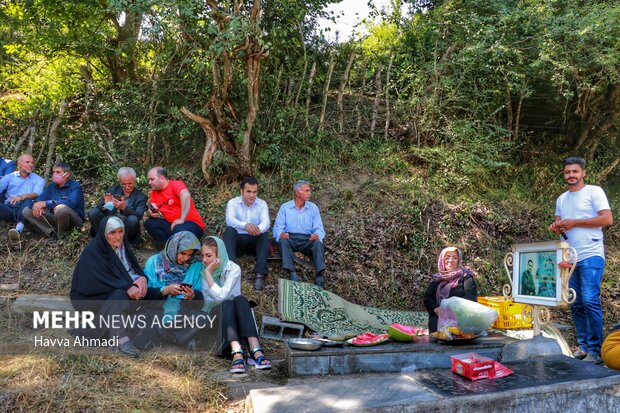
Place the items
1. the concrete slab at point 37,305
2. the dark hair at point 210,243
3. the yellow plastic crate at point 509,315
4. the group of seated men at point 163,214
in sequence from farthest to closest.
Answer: the group of seated men at point 163,214 < the yellow plastic crate at point 509,315 < the concrete slab at point 37,305 < the dark hair at point 210,243

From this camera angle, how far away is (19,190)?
6.11m

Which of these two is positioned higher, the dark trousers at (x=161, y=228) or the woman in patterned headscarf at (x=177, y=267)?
the dark trousers at (x=161, y=228)

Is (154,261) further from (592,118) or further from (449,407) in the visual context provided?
(592,118)

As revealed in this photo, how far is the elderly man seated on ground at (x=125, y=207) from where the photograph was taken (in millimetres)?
5523

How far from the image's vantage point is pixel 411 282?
639cm

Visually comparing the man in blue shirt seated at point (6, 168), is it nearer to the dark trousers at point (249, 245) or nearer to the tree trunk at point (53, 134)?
the tree trunk at point (53, 134)

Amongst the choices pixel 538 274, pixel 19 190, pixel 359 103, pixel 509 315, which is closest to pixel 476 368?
pixel 538 274

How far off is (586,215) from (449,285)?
4.49 ft

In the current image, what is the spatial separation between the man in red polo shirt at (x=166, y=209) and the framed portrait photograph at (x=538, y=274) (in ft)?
11.2

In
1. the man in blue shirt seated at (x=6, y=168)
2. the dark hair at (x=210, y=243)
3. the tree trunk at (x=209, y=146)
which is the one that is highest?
Answer: the tree trunk at (x=209, y=146)

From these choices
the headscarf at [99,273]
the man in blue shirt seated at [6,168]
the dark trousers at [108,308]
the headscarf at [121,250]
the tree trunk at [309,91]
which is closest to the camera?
the dark trousers at [108,308]

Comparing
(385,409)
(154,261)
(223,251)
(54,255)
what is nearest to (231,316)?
(223,251)

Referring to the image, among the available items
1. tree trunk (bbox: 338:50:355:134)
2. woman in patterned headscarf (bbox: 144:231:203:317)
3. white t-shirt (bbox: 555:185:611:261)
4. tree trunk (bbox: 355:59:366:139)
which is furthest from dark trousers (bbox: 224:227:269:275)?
tree trunk (bbox: 355:59:366:139)

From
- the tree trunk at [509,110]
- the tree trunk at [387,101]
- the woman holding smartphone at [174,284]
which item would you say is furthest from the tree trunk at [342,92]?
the woman holding smartphone at [174,284]
